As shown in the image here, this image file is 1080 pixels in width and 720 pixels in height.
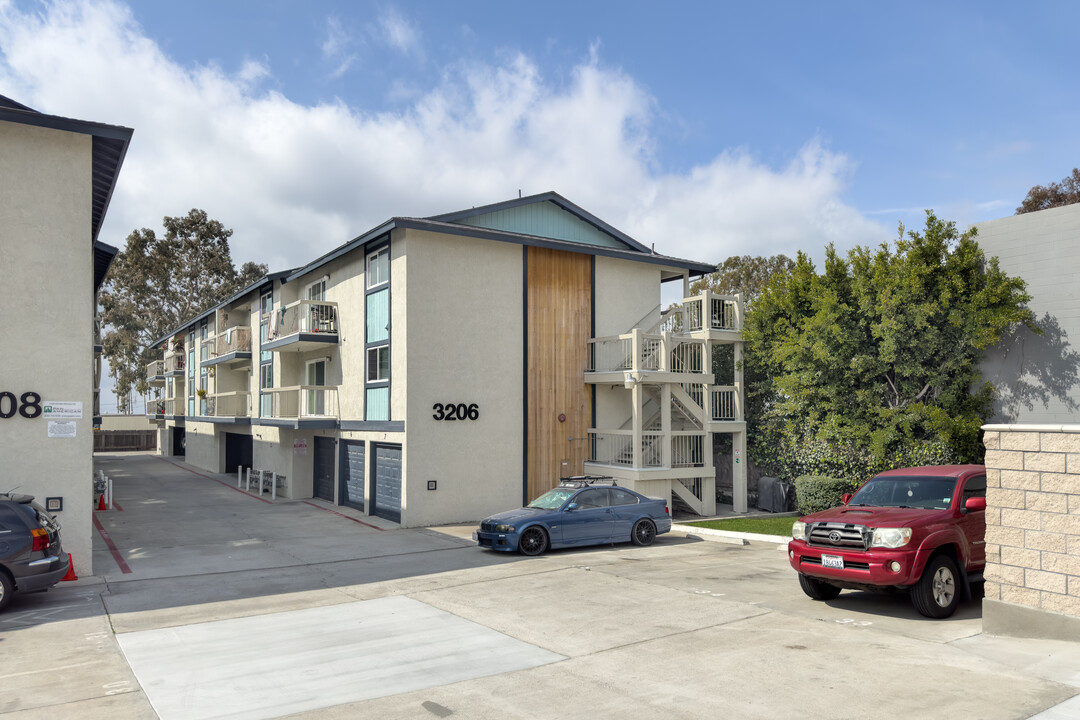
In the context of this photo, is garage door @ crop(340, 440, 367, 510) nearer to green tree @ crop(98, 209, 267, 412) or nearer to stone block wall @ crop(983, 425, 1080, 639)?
stone block wall @ crop(983, 425, 1080, 639)

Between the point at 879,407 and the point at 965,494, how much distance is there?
8.81 m

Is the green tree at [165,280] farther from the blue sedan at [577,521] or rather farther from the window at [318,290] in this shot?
the blue sedan at [577,521]

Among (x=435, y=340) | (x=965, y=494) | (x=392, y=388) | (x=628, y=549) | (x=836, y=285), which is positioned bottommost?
(x=628, y=549)

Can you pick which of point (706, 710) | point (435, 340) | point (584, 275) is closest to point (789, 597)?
point (706, 710)

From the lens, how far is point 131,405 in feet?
212

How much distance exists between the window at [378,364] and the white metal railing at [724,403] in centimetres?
918

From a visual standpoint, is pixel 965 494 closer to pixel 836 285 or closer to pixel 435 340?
pixel 836 285

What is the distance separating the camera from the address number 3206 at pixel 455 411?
65.7 feet

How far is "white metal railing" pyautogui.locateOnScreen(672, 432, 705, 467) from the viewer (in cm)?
2170

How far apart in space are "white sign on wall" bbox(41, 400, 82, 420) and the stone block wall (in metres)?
14.1

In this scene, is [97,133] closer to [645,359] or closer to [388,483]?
[388,483]

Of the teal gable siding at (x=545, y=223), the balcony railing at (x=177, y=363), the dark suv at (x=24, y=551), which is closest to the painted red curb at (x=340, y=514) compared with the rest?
the teal gable siding at (x=545, y=223)

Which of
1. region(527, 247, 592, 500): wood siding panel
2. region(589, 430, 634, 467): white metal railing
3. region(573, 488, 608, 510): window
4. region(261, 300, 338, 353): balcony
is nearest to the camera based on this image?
region(573, 488, 608, 510): window

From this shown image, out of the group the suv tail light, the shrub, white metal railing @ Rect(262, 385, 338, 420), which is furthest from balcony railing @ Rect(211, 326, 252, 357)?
the shrub
